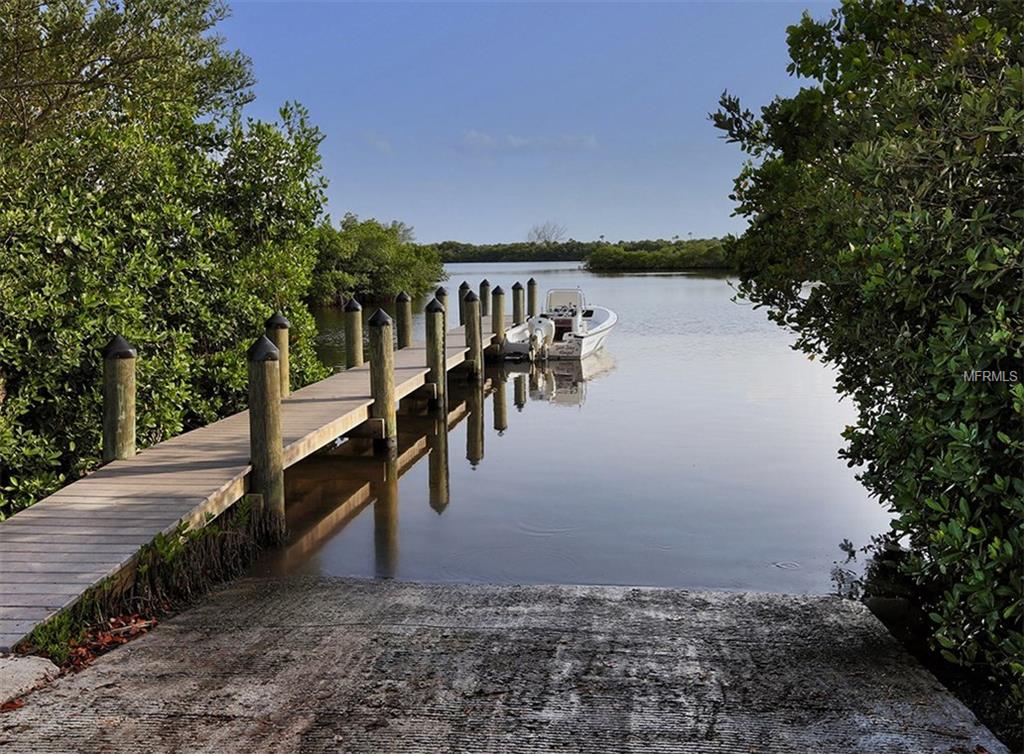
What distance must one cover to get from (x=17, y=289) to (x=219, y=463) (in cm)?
197

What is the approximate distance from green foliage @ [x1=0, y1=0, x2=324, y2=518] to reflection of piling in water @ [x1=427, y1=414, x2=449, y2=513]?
1.78 meters

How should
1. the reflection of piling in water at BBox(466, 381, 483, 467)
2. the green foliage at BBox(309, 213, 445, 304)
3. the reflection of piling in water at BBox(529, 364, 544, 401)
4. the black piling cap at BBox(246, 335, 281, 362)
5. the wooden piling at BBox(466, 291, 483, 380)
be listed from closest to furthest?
1. the black piling cap at BBox(246, 335, 281, 362)
2. the reflection of piling in water at BBox(466, 381, 483, 467)
3. the reflection of piling in water at BBox(529, 364, 544, 401)
4. the wooden piling at BBox(466, 291, 483, 380)
5. the green foliage at BBox(309, 213, 445, 304)

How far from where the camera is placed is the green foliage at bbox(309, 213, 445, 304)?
3297 cm

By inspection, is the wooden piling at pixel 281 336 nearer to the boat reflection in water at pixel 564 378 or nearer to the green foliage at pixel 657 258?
the boat reflection in water at pixel 564 378

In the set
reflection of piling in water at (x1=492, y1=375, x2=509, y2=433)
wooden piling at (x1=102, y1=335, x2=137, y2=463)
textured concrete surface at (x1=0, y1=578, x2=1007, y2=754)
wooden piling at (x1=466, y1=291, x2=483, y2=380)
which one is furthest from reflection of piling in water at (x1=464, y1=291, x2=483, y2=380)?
textured concrete surface at (x1=0, y1=578, x2=1007, y2=754)

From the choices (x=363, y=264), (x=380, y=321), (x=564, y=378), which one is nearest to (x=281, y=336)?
(x=380, y=321)

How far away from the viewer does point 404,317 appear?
585 inches

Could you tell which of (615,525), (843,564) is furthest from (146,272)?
(843,564)

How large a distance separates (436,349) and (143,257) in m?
5.08

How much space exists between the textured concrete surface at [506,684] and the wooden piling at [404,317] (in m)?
9.36

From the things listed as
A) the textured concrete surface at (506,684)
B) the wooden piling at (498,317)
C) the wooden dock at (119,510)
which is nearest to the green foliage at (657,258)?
the wooden piling at (498,317)

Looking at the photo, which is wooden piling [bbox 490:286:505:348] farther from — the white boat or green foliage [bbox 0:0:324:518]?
green foliage [bbox 0:0:324:518]

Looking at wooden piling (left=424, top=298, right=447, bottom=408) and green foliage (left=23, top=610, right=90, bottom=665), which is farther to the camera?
wooden piling (left=424, top=298, right=447, bottom=408)

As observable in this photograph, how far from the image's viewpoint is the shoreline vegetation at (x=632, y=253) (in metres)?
63.6
